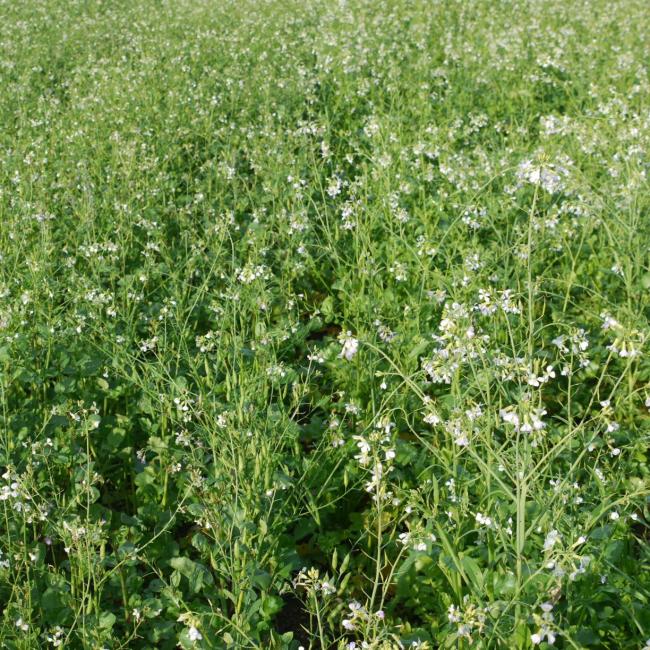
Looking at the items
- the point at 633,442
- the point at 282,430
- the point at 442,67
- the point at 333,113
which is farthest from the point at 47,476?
the point at 442,67

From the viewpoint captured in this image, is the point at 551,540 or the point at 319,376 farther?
the point at 319,376

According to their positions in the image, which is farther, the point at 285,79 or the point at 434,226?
the point at 285,79

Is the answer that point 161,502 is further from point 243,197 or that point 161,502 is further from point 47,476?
point 243,197

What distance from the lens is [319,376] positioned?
360 centimetres

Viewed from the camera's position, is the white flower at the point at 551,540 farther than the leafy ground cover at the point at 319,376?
No

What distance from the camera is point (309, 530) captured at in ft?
8.99

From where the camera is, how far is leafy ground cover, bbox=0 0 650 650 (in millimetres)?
2223

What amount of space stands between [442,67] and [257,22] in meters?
3.55

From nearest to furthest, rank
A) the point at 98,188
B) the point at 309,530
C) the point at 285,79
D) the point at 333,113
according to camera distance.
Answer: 1. the point at 309,530
2. the point at 98,188
3. the point at 333,113
4. the point at 285,79

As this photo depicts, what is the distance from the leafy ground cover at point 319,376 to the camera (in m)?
2.22

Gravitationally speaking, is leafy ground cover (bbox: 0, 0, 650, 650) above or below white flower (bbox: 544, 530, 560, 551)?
below

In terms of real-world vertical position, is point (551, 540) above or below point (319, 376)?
above

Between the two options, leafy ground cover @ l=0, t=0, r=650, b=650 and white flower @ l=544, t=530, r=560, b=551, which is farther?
leafy ground cover @ l=0, t=0, r=650, b=650

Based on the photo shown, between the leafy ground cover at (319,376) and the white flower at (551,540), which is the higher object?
the white flower at (551,540)
